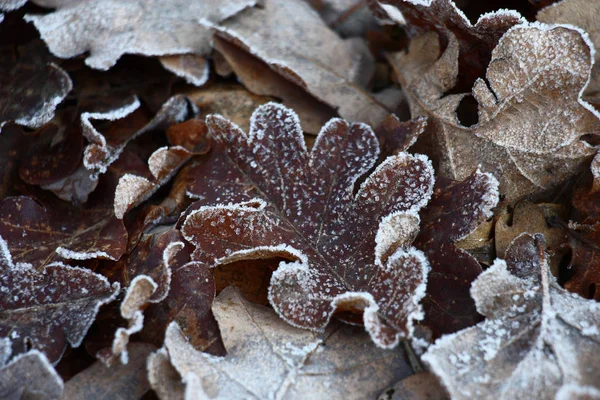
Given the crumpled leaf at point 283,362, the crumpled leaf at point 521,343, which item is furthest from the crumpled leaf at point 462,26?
the crumpled leaf at point 283,362

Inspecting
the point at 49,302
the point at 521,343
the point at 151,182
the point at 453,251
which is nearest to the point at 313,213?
the point at 453,251

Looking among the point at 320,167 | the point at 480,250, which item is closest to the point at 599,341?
the point at 480,250

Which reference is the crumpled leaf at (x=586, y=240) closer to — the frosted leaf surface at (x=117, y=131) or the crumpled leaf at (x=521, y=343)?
the crumpled leaf at (x=521, y=343)

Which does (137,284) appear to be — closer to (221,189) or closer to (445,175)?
(221,189)

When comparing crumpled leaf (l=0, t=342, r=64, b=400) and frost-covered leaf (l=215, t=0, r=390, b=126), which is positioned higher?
frost-covered leaf (l=215, t=0, r=390, b=126)

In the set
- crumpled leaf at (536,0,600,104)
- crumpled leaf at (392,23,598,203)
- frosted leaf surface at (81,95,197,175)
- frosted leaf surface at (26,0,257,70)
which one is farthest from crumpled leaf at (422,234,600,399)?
frosted leaf surface at (26,0,257,70)

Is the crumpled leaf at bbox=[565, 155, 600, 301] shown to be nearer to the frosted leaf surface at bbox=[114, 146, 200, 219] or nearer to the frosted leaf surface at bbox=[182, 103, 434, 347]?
the frosted leaf surface at bbox=[182, 103, 434, 347]

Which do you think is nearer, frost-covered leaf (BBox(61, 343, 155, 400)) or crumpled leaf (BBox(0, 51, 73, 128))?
frost-covered leaf (BBox(61, 343, 155, 400))

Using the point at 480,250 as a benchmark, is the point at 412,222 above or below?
above
